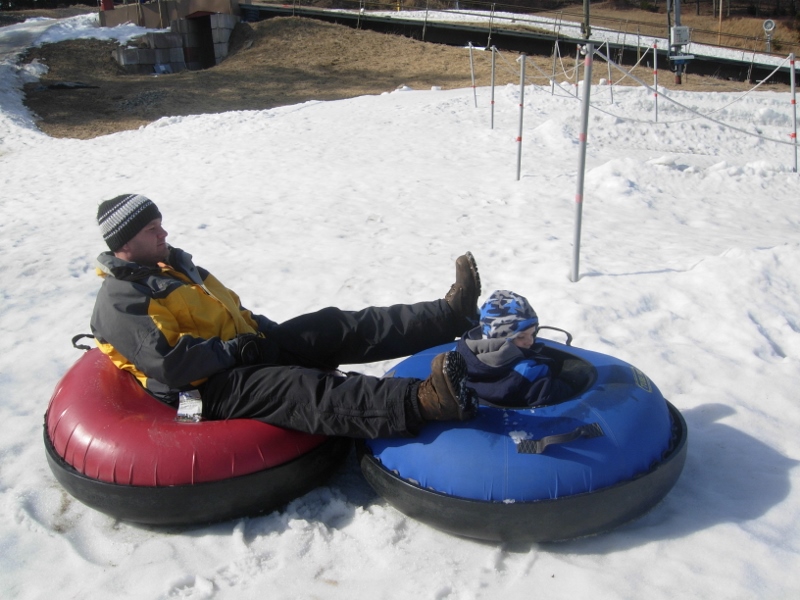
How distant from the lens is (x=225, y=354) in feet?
9.77

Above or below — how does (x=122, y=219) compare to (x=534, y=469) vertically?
above

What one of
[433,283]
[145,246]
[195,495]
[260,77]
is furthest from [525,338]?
[260,77]

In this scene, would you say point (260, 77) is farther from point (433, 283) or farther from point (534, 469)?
point (534, 469)

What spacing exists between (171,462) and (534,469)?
137 centimetres

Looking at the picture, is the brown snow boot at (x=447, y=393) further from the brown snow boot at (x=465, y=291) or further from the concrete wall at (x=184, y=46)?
the concrete wall at (x=184, y=46)

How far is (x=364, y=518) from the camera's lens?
9.46 feet

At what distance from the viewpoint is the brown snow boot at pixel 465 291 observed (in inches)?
138

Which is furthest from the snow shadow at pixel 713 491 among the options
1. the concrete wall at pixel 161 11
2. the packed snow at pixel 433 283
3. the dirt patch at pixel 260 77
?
the concrete wall at pixel 161 11

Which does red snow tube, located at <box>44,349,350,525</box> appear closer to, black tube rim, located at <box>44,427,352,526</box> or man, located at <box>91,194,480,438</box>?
black tube rim, located at <box>44,427,352,526</box>

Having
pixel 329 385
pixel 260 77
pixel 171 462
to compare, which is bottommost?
pixel 260 77

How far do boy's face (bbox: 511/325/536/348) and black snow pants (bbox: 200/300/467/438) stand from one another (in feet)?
1.55

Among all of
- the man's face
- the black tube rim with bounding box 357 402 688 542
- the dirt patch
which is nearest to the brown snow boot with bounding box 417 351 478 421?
the black tube rim with bounding box 357 402 688 542

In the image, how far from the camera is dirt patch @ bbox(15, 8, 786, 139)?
53.3 ft

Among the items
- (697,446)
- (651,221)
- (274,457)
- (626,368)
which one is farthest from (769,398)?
(651,221)
